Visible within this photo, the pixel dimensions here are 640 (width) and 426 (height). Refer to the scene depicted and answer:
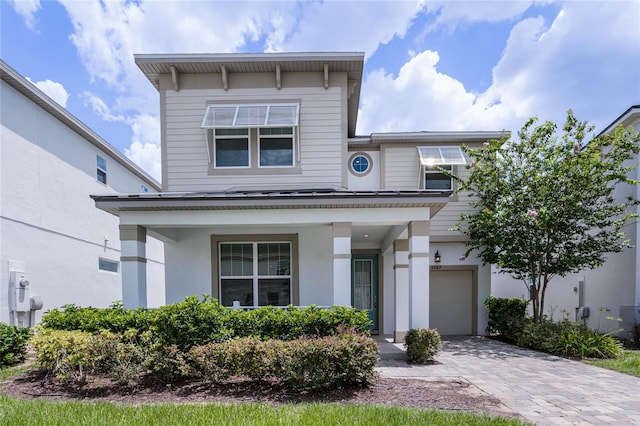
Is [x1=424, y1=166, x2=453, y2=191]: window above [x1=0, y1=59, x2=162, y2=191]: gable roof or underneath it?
underneath

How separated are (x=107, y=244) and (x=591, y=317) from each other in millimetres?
18541

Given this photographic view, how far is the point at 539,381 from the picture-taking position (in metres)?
5.77

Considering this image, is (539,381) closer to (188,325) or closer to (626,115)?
(188,325)

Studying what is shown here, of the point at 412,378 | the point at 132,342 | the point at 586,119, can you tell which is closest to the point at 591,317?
the point at 586,119

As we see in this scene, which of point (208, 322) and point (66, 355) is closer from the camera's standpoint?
point (66, 355)

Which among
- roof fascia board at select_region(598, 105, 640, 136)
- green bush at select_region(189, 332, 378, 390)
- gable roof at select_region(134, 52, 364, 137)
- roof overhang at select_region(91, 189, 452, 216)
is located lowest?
green bush at select_region(189, 332, 378, 390)

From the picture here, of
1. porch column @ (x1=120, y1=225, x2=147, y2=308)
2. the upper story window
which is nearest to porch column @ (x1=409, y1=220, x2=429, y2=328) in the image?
the upper story window

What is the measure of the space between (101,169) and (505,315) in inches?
618

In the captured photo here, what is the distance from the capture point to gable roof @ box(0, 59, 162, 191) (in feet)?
29.5

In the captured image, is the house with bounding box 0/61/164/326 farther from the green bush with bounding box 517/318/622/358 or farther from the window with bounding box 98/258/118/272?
the green bush with bounding box 517/318/622/358

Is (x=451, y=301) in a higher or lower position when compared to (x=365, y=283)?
Answer: lower

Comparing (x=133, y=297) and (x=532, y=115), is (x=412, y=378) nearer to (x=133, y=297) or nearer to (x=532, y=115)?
(x=133, y=297)

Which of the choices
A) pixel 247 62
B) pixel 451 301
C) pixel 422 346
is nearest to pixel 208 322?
pixel 422 346

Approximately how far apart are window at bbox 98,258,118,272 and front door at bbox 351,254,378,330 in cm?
995
